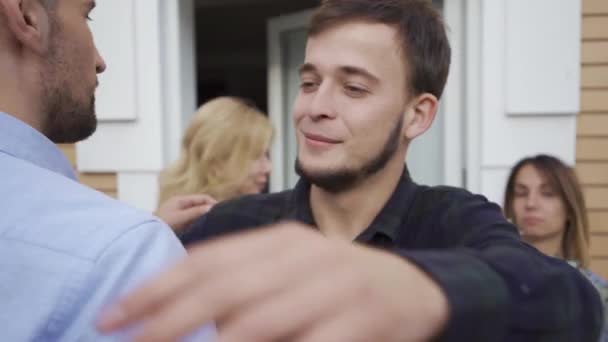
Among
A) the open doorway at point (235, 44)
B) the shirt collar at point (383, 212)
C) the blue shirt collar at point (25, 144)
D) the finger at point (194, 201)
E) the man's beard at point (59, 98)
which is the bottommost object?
the finger at point (194, 201)

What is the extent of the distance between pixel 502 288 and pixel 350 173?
740 millimetres

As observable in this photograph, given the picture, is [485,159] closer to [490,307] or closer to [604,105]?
Answer: [604,105]

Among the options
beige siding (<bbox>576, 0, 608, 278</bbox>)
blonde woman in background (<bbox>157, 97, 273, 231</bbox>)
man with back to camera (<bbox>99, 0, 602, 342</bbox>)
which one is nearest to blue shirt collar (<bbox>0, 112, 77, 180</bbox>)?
man with back to camera (<bbox>99, 0, 602, 342</bbox>)

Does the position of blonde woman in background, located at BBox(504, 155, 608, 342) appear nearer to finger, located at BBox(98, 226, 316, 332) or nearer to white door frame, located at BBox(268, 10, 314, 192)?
white door frame, located at BBox(268, 10, 314, 192)

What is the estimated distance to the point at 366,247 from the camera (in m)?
0.37

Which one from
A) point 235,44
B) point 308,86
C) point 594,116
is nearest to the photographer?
point 308,86

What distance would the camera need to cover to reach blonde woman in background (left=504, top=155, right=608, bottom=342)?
2.32m

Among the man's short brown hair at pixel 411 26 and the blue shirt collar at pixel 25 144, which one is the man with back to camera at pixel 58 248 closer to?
the blue shirt collar at pixel 25 144

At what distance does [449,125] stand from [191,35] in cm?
→ 156

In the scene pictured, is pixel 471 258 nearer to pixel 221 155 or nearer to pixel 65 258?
pixel 65 258

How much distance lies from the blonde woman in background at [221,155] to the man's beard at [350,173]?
0.93 metres

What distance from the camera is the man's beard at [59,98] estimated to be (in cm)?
98

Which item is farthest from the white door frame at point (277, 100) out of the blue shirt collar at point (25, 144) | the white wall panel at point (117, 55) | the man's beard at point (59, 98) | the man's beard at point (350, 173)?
the blue shirt collar at point (25, 144)

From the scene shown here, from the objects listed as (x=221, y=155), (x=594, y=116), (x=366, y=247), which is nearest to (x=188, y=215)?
(x=221, y=155)
